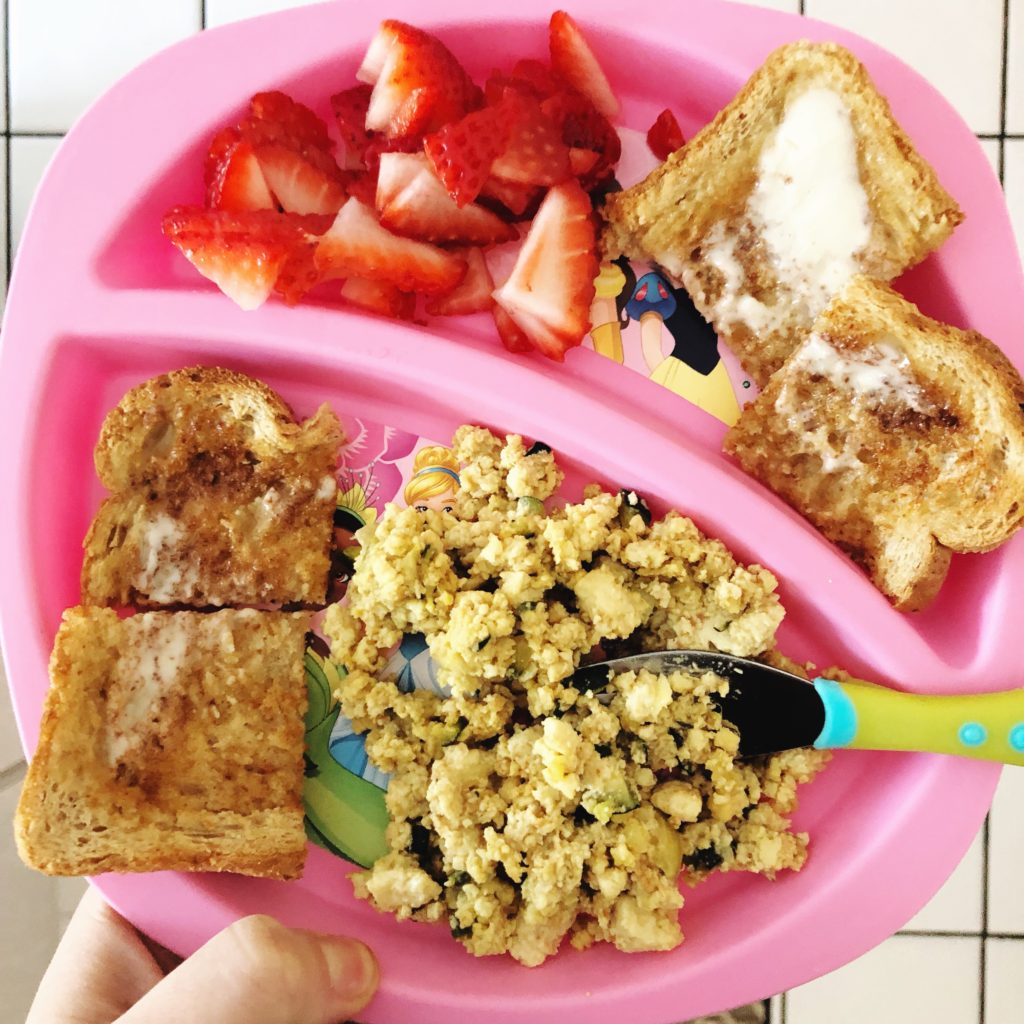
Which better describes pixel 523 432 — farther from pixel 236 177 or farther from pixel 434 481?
pixel 236 177

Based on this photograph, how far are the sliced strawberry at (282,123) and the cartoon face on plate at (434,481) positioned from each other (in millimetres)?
436

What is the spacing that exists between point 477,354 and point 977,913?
4.25 ft

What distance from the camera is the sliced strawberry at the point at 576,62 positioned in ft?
3.68

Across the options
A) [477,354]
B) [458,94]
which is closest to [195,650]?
[477,354]

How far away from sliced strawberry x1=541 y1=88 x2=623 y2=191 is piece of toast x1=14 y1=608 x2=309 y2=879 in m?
0.71

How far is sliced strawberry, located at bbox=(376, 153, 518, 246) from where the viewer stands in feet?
3.64

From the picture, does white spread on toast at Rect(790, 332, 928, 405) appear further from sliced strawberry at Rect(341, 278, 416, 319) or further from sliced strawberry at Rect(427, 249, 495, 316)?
Result: sliced strawberry at Rect(341, 278, 416, 319)

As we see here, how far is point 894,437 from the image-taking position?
113cm

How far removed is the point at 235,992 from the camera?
3.06 ft

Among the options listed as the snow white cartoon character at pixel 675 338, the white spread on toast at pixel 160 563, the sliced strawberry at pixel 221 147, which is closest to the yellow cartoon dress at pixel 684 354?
the snow white cartoon character at pixel 675 338

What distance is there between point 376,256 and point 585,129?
0.32 meters

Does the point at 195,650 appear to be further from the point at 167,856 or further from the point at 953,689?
the point at 953,689

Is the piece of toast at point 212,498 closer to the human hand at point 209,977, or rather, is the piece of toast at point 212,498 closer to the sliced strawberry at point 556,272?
the sliced strawberry at point 556,272

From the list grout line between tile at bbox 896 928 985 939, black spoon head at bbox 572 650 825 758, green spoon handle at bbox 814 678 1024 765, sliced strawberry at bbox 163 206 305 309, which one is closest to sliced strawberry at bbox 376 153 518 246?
sliced strawberry at bbox 163 206 305 309
